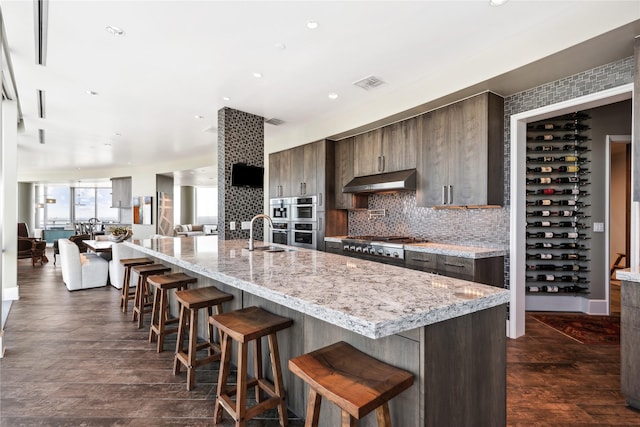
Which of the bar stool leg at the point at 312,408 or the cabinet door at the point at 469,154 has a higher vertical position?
the cabinet door at the point at 469,154

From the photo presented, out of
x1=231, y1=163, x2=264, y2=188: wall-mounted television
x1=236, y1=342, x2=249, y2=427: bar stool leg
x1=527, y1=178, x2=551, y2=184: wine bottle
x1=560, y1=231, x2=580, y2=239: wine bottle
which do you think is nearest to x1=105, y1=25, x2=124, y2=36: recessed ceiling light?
x1=231, y1=163, x2=264, y2=188: wall-mounted television

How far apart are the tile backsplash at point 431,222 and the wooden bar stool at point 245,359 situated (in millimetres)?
2690

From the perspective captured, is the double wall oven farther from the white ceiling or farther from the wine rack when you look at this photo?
the wine rack

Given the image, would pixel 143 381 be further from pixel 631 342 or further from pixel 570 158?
pixel 570 158

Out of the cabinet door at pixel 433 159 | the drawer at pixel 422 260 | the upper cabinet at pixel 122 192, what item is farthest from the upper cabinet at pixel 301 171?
the upper cabinet at pixel 122 192

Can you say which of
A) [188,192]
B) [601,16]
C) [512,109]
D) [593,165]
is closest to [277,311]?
[601,16]

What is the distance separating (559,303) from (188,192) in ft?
45.9

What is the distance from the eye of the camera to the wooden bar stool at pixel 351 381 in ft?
3.37

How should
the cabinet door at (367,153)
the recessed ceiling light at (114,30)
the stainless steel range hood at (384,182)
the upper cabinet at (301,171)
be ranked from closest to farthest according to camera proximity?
the recessed ceiling light at (114,30) → the stainless steel range hood at (384,182) → the cabinet door at (367,153) → the upper cabinet at (301,171)

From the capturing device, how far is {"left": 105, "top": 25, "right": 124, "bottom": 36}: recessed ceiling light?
8.33ft

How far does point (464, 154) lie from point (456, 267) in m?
1.19

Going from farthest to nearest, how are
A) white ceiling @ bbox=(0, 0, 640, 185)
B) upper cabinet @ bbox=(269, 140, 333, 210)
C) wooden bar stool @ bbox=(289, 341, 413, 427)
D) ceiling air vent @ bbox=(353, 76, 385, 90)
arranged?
upper cabinet @ bbox=(269, 140, 333, 210)
ceiling air vent @ bbox=(353, 76, 385, 90)
white ceiling @ bbox=(0, 0, 640, 185)
wooden bar stool @ bbox=(289, 341, 413, 427)

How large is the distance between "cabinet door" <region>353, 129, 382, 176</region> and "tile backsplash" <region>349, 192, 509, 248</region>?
19.1 inches

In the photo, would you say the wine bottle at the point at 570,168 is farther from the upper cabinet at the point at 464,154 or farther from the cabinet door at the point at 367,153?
the cabinet door at the point at 367,153
